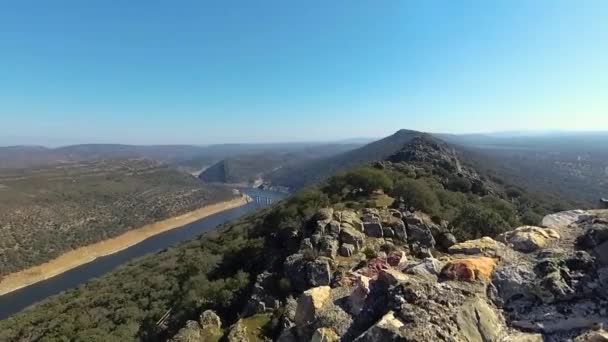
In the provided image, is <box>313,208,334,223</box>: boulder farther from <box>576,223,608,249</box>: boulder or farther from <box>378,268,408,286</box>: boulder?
<box>576,223,608,249</box>: boulder

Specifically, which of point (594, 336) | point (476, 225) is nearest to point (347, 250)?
point (476, 225)

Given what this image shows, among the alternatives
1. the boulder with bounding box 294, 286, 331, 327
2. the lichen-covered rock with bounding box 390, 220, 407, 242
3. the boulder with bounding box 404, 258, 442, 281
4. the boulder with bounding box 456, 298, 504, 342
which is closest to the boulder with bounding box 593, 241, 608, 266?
the boulder with bounding box 456, 298, 504, 342

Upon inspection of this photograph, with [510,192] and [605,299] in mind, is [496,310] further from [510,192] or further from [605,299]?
[510,192]

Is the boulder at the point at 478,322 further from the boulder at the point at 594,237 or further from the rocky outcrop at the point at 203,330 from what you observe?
the rocky outcrop at the point at 203,330

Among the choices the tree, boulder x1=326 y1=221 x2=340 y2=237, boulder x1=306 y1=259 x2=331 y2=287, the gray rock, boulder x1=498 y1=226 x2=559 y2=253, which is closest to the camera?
boulder x1=498 y1=226 x2=559 y2=253

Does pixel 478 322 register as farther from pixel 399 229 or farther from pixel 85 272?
pixel 85 272

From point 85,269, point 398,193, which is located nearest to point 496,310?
point 398,193
